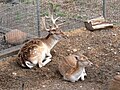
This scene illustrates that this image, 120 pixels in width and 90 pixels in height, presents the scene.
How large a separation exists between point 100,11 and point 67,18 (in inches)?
40.8

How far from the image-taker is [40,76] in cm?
552

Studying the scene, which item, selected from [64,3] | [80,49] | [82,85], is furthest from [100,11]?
[82,85]

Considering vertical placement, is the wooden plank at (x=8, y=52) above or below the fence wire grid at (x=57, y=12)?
below

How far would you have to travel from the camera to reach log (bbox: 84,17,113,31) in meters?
7.57

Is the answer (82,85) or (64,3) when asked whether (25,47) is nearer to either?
(82,85)

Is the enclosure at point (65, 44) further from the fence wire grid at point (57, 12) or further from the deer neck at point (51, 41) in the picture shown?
the deer neck at point (51, 41)

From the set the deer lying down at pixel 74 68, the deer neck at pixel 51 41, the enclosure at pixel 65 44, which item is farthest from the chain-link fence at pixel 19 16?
the deer lying down at pixel 74 68

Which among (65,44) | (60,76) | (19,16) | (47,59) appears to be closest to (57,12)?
(19,16)

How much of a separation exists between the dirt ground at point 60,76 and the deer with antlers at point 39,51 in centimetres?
10

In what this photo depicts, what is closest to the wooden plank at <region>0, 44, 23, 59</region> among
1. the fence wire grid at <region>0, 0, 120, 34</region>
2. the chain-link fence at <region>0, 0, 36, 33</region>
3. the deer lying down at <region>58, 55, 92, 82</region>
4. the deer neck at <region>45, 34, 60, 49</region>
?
the deer neck at <region>45, 34, 60, 49</region>

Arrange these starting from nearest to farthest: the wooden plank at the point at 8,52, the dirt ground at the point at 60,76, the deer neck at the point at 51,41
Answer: the dirt ground at the point at 60,76, the deer neck at the point at 51,41, the wooden plank at the point at 8,52

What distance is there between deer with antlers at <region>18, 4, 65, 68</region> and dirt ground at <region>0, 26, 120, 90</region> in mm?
100

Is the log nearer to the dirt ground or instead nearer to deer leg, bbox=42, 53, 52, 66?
the dirt ground

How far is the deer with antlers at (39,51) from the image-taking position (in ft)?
18.9
